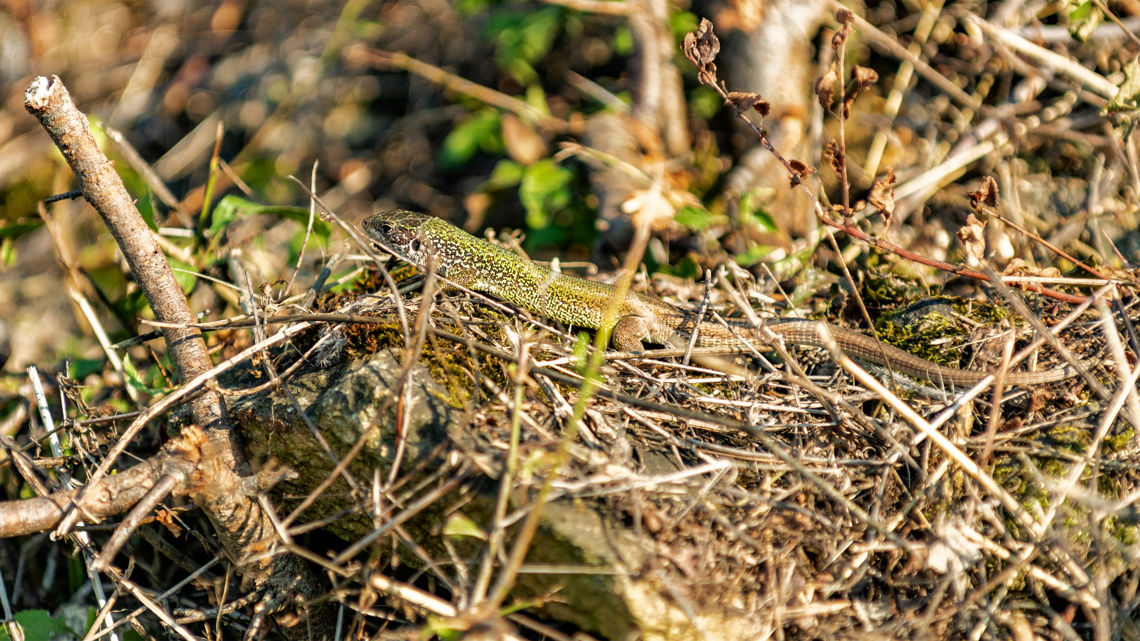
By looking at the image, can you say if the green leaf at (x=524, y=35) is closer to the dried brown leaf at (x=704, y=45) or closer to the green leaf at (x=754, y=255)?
the green leaf at (x=754, y=255)

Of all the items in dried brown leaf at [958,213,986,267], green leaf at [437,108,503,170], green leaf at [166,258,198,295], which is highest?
dried brown leaf at [958,213,986,267]

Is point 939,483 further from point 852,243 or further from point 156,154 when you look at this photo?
point 156,154

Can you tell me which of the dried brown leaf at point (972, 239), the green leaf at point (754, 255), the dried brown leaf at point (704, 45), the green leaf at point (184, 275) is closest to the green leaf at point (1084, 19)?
the dried brown leaf at point (972, 239)

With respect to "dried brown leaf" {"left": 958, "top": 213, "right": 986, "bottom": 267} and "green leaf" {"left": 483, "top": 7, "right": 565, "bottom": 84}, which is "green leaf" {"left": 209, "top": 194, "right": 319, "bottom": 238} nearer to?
"green leaf" {"left": 483, "top": 7, "right": 565, "bottom": 84}

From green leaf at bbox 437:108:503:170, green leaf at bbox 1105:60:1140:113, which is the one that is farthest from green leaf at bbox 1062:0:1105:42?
green leaf at bbox 437:108:503:170

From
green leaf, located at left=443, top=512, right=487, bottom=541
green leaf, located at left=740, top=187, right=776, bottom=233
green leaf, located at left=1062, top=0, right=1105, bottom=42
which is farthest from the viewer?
green leaf, located at left=740, top=187, right=776, bottom=233

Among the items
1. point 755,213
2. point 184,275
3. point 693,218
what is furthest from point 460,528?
point 755,213
